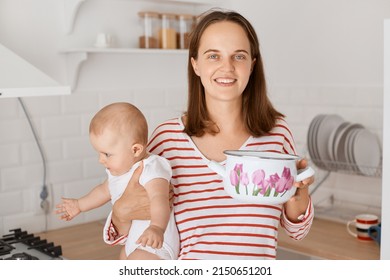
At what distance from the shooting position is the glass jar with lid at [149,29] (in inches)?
94.3

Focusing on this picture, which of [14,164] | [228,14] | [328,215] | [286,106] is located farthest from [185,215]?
[286,106]

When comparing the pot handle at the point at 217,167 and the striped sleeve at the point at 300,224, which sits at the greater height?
the pot handle at the point at 217,167

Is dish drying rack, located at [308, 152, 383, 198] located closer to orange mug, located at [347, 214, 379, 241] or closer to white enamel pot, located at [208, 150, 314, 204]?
orange mug, located at [347, 214, 379, 241]

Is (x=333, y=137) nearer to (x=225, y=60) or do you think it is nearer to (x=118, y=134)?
(x=225, y=60)

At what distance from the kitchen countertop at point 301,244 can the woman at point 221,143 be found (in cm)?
64

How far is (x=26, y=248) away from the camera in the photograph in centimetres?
196

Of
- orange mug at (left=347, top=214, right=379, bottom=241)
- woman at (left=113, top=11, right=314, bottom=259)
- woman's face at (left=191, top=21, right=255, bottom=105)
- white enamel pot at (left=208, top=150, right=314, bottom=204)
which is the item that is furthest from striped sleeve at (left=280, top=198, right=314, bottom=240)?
orange mug at (left=347, top=214, right=379, bottom=241)

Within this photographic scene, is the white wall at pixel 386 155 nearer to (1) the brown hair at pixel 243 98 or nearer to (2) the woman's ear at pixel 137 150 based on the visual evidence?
(1) the brown hair at pixel 243 98

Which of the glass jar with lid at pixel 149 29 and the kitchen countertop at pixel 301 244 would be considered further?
the glass jar with lid at pixel 149 29

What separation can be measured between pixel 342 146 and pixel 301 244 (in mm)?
454

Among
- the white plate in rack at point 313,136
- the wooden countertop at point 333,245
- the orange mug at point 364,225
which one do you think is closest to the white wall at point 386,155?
the wooden countertop at point 333,245

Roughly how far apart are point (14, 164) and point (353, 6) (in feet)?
4.61

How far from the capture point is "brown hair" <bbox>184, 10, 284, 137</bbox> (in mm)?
1303

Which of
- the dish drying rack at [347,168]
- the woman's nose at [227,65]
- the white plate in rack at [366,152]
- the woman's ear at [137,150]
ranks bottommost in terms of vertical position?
the dish drying rack at [347,168]
